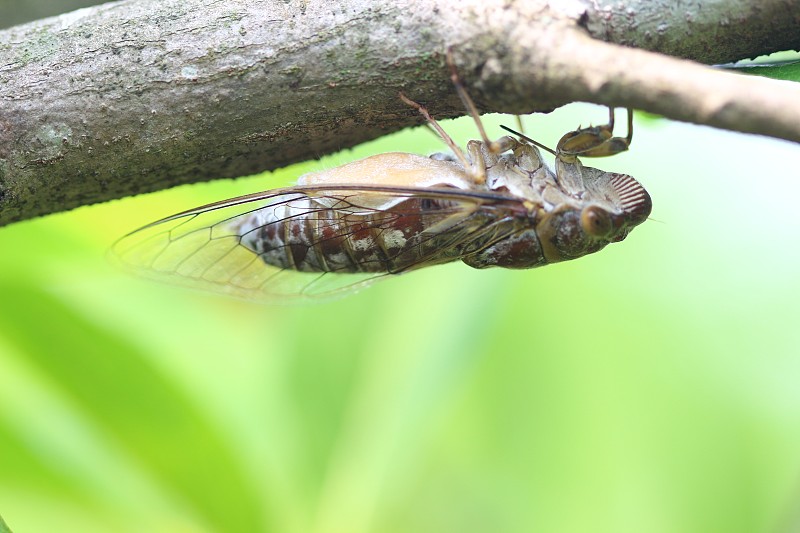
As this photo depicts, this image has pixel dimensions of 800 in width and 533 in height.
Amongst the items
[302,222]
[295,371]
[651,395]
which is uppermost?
[302,222]

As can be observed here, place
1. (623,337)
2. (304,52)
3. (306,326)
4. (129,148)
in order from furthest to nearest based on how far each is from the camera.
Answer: (306,326), (623,337), (129,148), (304,52)

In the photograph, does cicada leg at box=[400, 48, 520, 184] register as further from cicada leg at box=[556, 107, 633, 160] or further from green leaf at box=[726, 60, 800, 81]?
green leaf at box=[726, 60, 800, 81]

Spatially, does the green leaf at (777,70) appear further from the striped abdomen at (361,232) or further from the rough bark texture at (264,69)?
the striped abdomen at (361,232)

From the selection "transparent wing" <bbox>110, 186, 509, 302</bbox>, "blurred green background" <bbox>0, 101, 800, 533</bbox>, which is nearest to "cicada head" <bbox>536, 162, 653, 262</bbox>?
"transparent wing" <bbox>110, 186, 509, 302</bbox>

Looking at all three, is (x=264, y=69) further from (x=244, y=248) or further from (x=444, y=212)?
(x=244, y=248)

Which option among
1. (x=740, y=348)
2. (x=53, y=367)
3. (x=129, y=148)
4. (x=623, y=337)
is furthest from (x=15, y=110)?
(x=740, y=348)

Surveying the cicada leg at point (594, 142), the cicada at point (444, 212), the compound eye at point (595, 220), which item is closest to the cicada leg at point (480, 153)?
the cicada at point (444, 212)

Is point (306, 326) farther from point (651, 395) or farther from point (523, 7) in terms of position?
point (523, 7)
